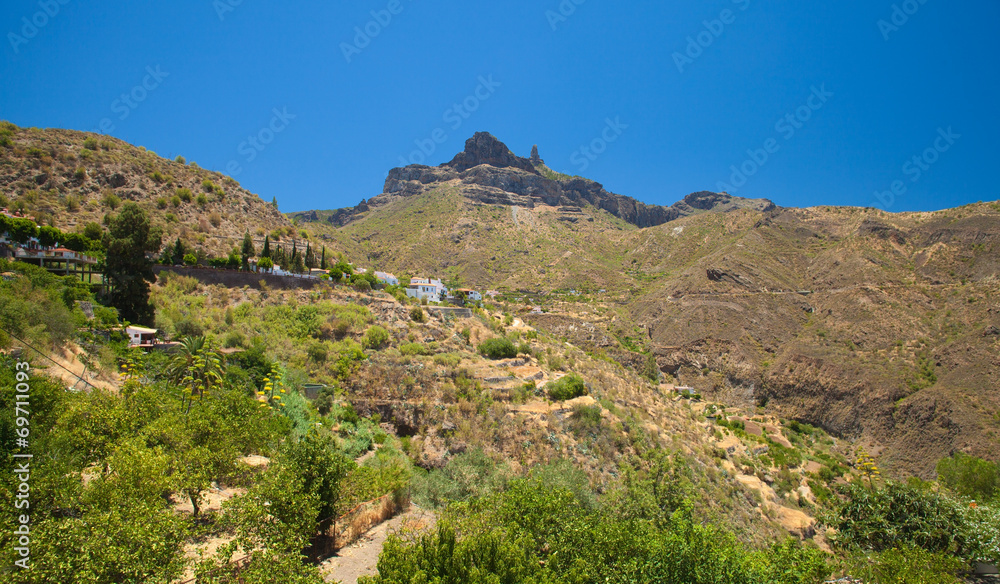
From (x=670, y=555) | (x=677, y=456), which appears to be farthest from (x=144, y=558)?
(x=677, y=456)

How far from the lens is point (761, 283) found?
212 feet

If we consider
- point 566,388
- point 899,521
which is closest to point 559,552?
point 566,388

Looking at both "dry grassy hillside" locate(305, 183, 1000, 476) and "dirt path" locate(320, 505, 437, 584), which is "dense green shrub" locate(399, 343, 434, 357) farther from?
"dry grassy hillside" locate(305, 183, 1000, 476)

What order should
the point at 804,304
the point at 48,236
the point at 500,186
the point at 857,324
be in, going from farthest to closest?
the point at 500,186 → the point at 804,304 → the point at 857,324 → the point at 48,236

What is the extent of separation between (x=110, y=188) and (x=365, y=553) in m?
44.4

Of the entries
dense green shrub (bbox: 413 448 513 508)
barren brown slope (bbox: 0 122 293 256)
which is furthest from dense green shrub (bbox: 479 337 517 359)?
barren brown slope (bbox: 0 122 293 256)

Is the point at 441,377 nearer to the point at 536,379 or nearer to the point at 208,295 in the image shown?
the point at 536,379

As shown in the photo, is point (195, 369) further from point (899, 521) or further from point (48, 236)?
point (899, 521)

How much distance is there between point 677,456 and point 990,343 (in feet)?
149

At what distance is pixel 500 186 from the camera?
137m

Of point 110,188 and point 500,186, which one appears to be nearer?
point 110,188

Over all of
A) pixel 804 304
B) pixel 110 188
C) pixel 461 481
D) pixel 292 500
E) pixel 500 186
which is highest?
pixel 500 186

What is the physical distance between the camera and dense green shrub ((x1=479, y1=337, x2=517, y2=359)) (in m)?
32.7

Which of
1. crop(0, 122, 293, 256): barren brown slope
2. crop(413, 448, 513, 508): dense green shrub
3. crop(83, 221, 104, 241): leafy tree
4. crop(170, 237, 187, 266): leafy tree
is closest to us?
crop(413, 448, 513, 508): dense green shrub
